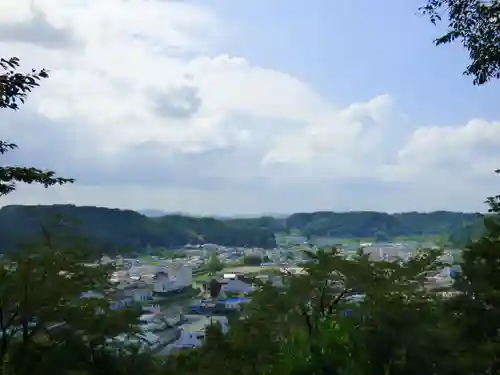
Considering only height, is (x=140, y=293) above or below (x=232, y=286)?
above

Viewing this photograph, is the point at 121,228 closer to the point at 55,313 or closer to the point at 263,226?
the point at 263,226

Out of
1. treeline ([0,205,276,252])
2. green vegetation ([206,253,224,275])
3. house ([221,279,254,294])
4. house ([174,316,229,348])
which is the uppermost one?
treeline ([0,205,276,252])

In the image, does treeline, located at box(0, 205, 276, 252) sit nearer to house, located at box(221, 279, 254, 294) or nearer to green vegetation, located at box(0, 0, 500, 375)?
green vegetation, located at box(0, 0, 500, 375)

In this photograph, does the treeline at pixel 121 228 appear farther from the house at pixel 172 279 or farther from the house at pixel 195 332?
the house at pixel 195 332

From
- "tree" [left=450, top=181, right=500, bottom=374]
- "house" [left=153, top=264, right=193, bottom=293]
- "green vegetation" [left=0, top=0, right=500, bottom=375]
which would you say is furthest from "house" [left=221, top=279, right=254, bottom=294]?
"tree" [left=450, top=181, right=500, bottom=374]

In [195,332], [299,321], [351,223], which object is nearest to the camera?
[299,321]

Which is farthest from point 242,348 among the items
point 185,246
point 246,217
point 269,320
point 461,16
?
point 246,217

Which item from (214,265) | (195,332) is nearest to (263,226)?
(214,265)

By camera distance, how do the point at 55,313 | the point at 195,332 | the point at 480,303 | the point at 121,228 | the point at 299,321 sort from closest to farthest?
the point at 55,313, the point at 480,303, the point at 299,321, the point at 195,332, the point at 121,228
